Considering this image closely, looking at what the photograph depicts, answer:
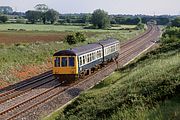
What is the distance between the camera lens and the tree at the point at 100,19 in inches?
5522

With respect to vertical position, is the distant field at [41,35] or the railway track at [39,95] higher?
the railway track at [39,95]

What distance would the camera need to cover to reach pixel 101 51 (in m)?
35.4

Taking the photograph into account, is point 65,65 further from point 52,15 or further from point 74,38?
point 52,15

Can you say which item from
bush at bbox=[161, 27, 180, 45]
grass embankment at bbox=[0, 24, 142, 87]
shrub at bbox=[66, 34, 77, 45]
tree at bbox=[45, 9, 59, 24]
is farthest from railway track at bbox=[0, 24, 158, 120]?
tree at bbox=[45, 9, 59, 24]

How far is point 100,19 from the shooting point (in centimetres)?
14075

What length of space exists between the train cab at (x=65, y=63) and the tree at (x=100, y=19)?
367 ft

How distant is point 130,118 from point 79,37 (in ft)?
163

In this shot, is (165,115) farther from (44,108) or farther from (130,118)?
(44,108)

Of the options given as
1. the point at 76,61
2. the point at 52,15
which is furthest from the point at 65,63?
the point at 52,15

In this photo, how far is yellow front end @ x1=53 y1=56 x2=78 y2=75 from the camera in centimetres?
2820

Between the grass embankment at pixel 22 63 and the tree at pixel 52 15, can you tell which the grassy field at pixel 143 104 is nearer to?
the grass embankment at pixel 22 63

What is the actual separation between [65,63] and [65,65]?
0.49ft

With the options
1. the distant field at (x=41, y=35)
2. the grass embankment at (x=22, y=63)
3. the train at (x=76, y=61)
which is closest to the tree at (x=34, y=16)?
the distant field at (x=41, y=35)

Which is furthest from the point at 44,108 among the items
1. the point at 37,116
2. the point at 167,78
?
the point at 167,78
